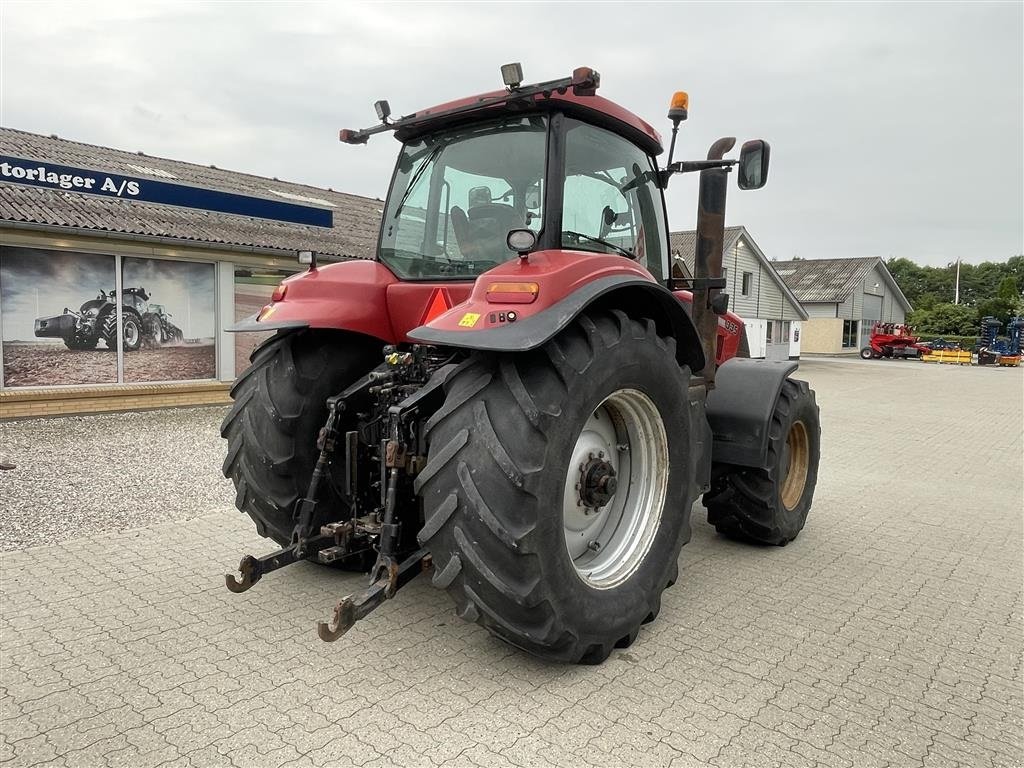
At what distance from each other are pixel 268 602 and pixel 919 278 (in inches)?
3247

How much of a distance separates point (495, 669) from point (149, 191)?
33.3ft

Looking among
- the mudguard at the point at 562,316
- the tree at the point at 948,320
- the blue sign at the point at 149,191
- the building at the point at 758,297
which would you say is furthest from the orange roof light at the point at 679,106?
the tree at the point at 948,320

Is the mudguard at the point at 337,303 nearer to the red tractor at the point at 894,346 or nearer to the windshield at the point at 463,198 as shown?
the windshield at the point at 463,198

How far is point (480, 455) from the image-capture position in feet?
8.20

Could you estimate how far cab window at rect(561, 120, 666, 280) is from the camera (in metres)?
3.21

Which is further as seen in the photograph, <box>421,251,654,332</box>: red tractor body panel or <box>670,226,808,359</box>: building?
<box>670,226,808,359</box>: building

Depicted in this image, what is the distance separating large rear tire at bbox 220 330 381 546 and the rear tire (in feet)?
8.05

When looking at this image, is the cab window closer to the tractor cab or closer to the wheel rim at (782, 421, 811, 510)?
the tractor cab

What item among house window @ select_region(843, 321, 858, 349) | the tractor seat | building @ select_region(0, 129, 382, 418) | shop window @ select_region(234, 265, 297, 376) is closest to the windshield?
the tractor seat

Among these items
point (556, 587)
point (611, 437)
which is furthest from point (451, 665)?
point (611, 437)

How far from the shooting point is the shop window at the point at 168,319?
34.7ft

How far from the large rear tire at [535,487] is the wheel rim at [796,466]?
2190 millimetres

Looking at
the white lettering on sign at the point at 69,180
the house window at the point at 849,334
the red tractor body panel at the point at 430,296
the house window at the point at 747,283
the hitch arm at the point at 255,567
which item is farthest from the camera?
the house window at the point at 849,334

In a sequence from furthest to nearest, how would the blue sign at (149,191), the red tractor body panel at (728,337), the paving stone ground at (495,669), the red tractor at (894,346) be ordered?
the red tractor at (894,346) → the blue sign at (149,191) → the red tractor body panel at (728,337) → the paving stone ground at (495,669)
